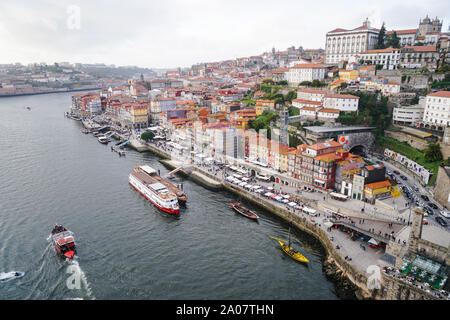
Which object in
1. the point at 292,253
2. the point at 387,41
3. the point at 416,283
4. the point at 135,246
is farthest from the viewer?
the point at 387,41

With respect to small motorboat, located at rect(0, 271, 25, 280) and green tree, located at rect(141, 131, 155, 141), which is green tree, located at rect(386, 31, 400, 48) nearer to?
green tree, located at rect(141, 131, 155, 141)

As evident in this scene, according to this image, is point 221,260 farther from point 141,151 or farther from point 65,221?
point 141,151

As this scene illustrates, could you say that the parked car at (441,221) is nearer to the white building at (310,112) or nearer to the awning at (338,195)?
the awning at (338,195)

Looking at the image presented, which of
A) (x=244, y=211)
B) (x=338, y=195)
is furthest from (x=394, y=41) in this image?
(x=244, y=211)

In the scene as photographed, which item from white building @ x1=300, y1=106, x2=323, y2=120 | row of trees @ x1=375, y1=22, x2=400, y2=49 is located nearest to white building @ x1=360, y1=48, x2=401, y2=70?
row of trees @ x1=375, y1=22, x2=400, y2=49

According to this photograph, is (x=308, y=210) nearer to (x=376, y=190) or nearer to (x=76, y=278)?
(x=376, y=190)

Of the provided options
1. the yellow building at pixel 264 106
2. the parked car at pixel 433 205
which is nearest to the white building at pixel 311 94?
the yellow building at pixel 264 106
